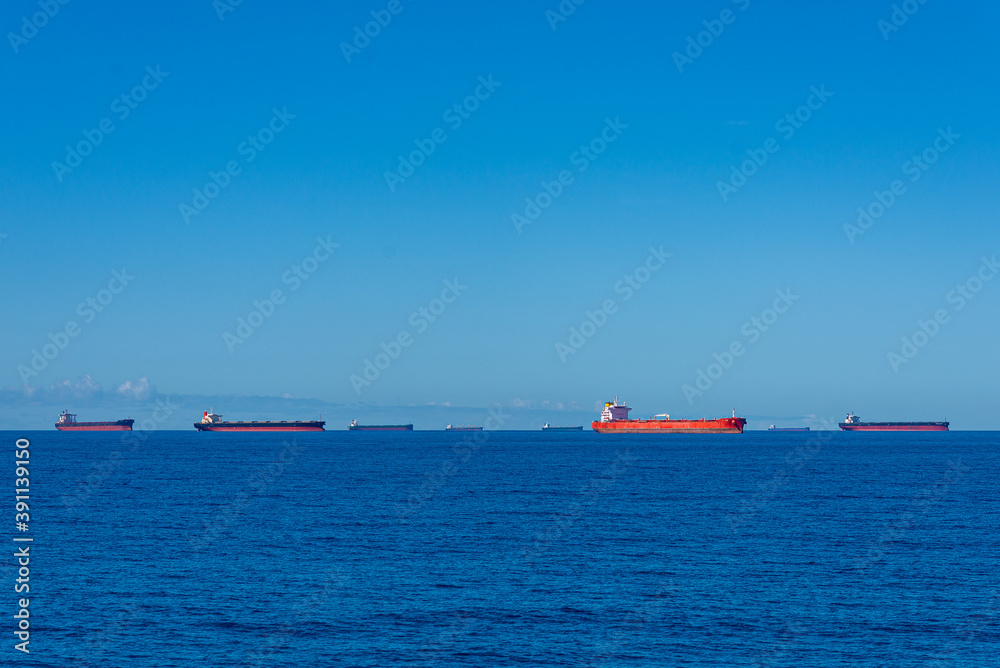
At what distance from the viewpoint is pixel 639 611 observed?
3897 cm

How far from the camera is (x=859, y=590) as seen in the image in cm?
4247

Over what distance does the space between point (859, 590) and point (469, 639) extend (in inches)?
812

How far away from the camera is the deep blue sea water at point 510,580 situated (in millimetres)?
33969

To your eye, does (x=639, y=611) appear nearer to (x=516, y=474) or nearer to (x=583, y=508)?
(x=583, y=508)

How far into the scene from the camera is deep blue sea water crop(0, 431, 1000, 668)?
34.0 meters

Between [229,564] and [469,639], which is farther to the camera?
[229,564]

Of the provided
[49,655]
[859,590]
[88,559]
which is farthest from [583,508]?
[49,655]

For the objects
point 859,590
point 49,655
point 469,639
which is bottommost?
point 49,655

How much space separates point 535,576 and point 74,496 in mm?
57990

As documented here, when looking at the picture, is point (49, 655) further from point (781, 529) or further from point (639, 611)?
point (781, 529)

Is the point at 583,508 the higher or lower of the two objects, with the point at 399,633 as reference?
higher

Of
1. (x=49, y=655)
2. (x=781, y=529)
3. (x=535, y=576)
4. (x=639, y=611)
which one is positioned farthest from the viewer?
(x=781, y=529)

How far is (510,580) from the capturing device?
44719mm

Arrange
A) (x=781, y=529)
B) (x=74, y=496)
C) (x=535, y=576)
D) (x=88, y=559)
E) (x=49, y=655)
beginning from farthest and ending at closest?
(x=74, y=496) < (x=781, y=529) < (x=88, y=559) < (x=535, y=576) < (x=49, y=655)
